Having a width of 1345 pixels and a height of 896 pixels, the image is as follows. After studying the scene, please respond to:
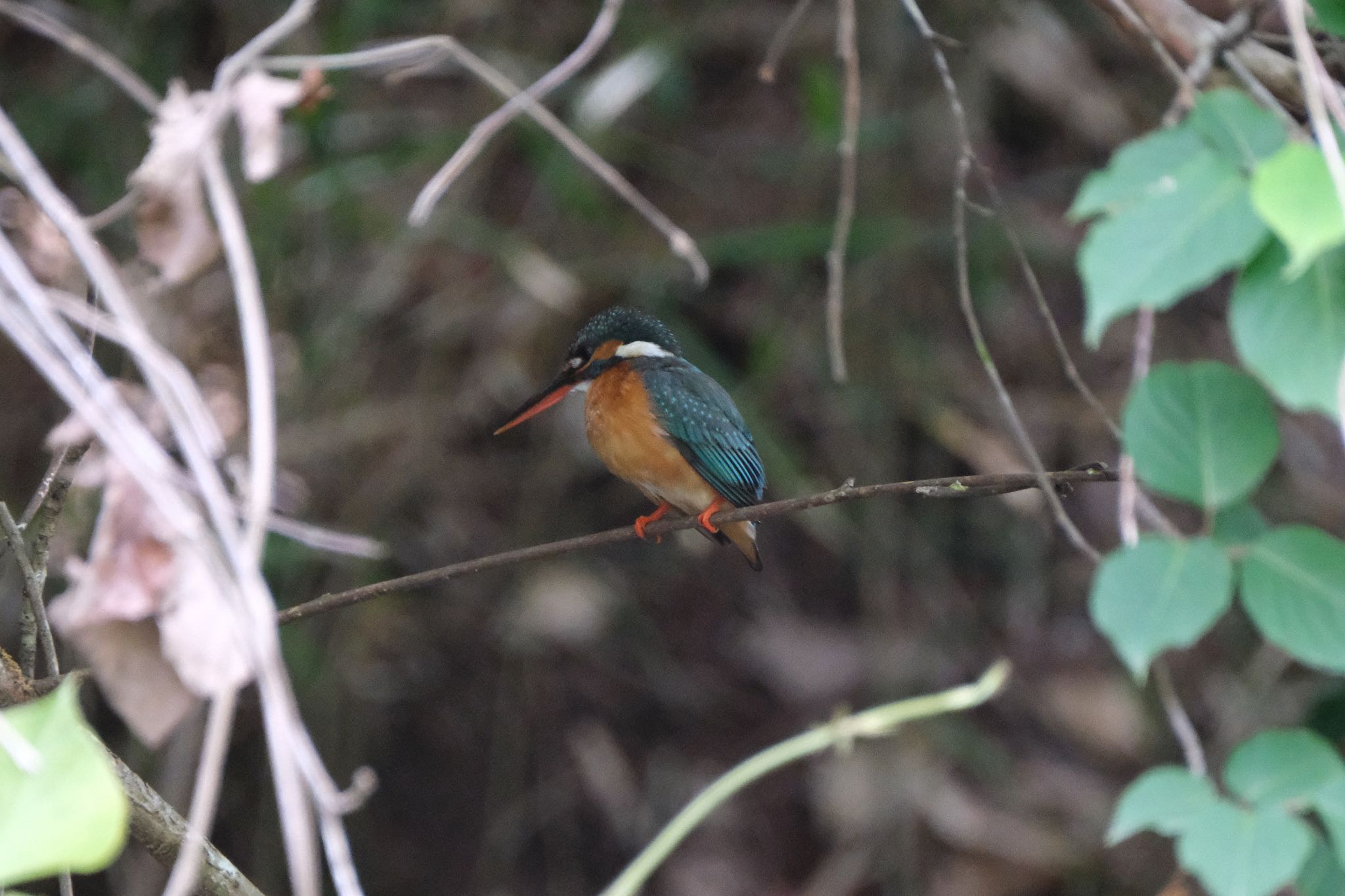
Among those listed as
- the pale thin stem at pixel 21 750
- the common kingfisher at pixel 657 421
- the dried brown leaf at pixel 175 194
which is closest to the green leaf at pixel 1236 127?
the dried brown leaf at pixel 175 194

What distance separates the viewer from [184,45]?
3.79 m

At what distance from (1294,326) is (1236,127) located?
174 millimetres

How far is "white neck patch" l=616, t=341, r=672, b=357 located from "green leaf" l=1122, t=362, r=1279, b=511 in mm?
2138

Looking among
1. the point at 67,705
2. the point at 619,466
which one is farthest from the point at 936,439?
the point at 67,705

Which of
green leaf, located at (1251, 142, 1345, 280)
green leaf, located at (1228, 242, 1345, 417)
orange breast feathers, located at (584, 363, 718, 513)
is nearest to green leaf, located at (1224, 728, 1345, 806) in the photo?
green leaf, located at (1228, 242, 1345, 417)

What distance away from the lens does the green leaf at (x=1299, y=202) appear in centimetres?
88

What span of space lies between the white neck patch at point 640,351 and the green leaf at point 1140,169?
211 centimetres

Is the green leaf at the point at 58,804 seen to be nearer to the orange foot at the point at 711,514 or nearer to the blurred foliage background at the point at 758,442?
the orange foot at the point at 711,514

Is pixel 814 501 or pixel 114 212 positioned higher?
pixel 114 212

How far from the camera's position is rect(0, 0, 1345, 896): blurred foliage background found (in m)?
3.76

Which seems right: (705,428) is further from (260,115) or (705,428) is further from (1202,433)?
(1202,433)

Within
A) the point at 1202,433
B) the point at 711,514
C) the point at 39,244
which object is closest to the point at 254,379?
the point at 39,244

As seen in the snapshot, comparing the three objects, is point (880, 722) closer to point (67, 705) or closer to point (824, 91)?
point (67, 705)

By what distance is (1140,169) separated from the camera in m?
1.01
